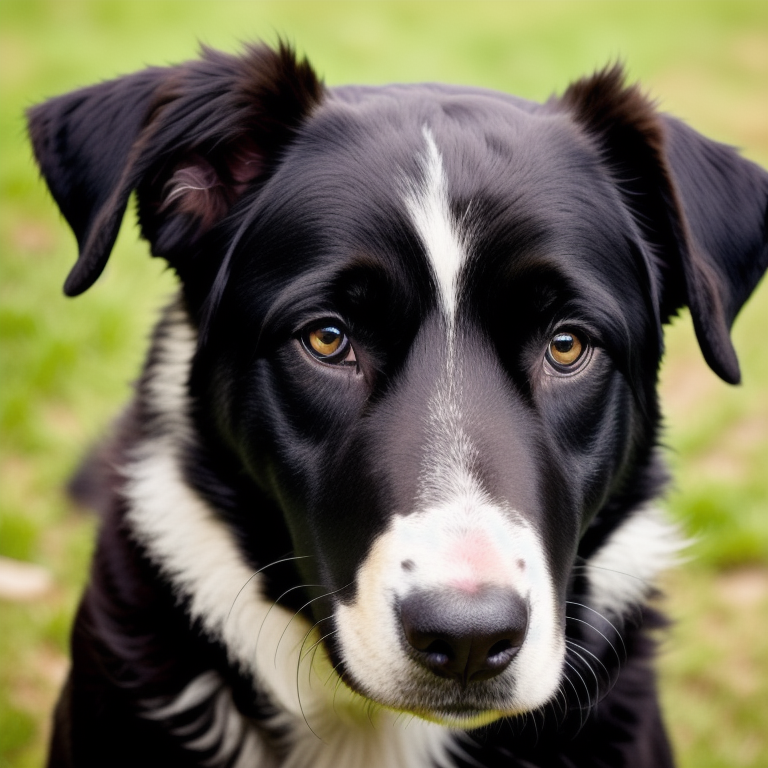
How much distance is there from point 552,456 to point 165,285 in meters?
4.81

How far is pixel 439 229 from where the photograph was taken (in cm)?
276

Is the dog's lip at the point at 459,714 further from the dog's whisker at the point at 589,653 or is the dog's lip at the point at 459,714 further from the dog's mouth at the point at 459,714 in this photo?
the dog's whisker at the point at 589,653

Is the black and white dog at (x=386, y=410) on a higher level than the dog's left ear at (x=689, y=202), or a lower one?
lower

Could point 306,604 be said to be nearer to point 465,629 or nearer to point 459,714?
point 459,714

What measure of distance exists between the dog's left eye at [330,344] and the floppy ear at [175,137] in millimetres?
540

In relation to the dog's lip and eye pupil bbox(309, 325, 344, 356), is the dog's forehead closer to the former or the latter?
eye pupil bbox(309, 325, 344, 356)

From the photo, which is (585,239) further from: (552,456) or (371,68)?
(371,68)

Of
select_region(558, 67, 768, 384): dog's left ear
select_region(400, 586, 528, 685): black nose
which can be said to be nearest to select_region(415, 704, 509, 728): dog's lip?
select_region(400, 586, 528, 685): black nose

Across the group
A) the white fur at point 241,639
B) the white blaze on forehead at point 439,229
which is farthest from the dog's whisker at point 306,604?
the white blaze on forehead at point 439,229

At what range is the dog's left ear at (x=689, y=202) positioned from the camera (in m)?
3.03

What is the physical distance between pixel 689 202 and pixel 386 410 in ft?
3.65

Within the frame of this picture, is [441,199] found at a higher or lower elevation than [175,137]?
higher

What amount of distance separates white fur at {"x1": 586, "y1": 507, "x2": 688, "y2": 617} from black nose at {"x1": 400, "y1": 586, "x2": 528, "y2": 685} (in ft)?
2.96

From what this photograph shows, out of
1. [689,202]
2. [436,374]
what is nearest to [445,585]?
[436,374]
